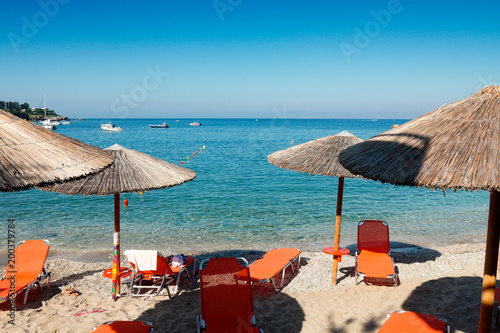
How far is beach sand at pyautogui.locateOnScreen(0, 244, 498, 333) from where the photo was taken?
182 inches

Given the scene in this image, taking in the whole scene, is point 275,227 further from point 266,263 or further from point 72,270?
point 72,270

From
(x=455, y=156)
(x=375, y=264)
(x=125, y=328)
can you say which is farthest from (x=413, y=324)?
(x=125, y=328)

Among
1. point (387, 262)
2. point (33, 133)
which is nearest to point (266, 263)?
point (387, 262)

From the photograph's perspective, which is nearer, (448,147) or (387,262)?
(448,147)

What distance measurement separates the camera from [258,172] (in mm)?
22859

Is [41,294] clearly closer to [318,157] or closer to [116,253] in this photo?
[116,253]

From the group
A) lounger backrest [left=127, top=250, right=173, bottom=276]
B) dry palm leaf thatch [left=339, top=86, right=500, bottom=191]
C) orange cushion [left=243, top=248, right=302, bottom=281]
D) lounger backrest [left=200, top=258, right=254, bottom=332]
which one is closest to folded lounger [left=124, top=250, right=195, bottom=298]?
lounger backrest [left=127, top=250, right=173, bottom=276]

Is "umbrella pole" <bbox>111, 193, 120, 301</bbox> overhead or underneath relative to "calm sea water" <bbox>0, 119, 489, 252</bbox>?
overhead

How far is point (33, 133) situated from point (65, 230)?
32.3 feet

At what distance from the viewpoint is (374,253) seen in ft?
21.0

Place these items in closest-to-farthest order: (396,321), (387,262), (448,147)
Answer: (448,147) < (396,321) < (387,262)

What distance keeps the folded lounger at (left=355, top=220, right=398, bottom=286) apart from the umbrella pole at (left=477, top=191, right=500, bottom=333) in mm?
2734

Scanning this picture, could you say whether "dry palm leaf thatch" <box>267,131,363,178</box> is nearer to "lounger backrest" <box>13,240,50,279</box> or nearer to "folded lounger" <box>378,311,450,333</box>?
"folded lounger" <box>378,311,450,333</box>

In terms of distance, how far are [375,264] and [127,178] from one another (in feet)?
14.6
